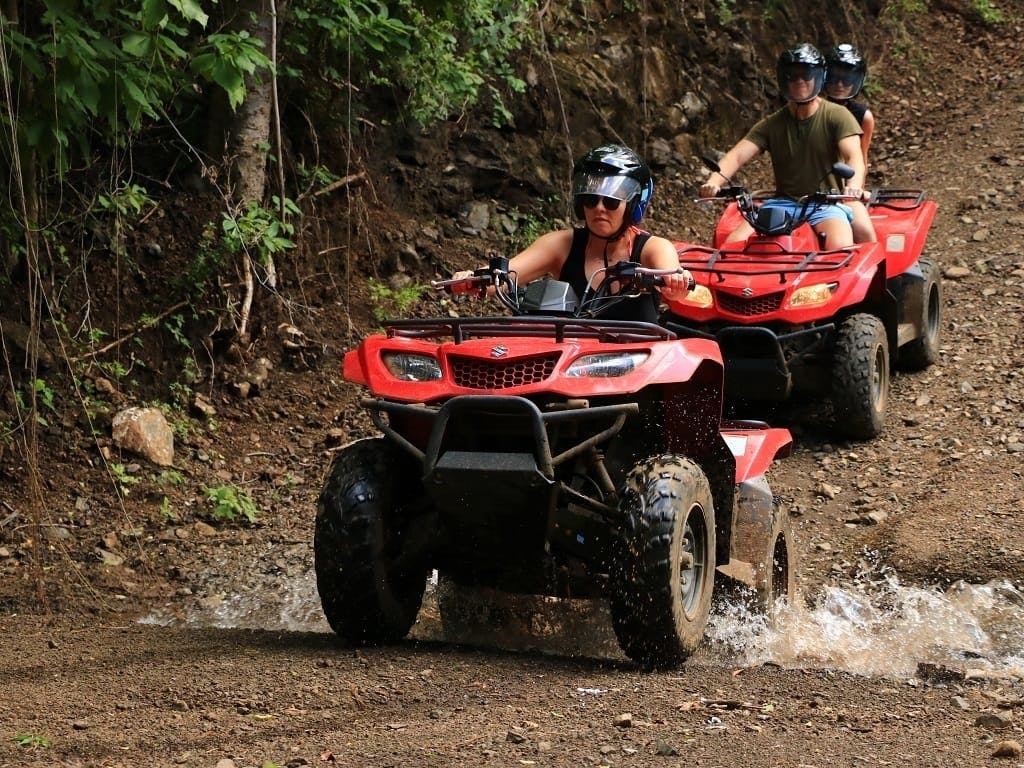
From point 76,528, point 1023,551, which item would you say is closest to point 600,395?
point 1023,551

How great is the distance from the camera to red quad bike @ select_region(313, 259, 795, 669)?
4816 millimetres

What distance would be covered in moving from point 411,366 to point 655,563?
3.77ft

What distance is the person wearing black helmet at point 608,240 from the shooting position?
19.1 feet

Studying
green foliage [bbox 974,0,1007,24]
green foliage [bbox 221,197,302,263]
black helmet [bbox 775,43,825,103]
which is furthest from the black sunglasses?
green foliage [bbox 974,0,1007,24]

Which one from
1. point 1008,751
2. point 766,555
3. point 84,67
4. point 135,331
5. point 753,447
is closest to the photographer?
point 1008,751

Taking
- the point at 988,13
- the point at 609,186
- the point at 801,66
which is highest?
the point at 988,13

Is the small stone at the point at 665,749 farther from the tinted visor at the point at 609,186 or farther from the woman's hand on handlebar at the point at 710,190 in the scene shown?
the woman's hand on handlebar at the point at 710,190

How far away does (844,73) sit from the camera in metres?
10.1

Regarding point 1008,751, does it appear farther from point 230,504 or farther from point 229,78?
point 230,504

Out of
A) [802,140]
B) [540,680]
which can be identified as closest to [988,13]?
[802,140]

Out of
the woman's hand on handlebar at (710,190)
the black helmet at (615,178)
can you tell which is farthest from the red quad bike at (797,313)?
the black helmet at (615,178)

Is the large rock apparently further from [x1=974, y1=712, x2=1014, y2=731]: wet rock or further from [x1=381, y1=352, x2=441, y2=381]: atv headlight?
[x1=974, y1=712, x2=1014, y2=731]: wet rock

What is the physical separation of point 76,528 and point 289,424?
1.88m

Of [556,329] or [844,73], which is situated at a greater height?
[844,73]
